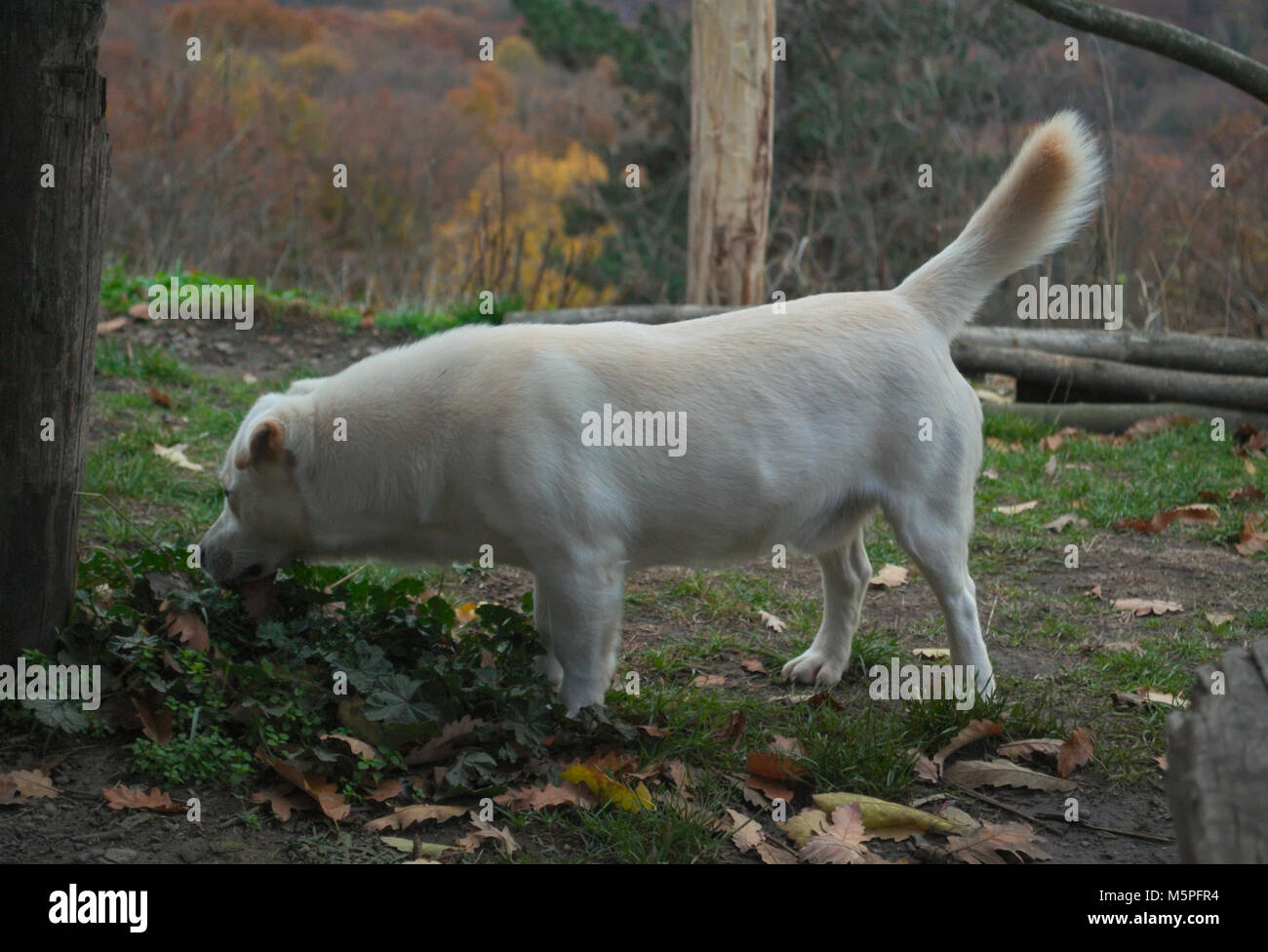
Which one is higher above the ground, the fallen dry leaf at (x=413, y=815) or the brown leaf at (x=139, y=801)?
the brown leaf at (x=139, y=801)

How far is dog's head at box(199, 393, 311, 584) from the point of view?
13.1ft

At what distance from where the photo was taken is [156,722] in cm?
350

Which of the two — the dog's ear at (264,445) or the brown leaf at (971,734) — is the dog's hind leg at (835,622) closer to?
the brown leaf at (971,734)

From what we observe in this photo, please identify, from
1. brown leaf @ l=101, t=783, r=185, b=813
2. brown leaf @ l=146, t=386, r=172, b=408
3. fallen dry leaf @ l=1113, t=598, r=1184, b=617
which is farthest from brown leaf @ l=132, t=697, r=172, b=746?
brown leaf @ l=146, t=386, r=172, b=408

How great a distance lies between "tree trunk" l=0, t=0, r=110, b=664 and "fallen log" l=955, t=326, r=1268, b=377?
21.0 ft

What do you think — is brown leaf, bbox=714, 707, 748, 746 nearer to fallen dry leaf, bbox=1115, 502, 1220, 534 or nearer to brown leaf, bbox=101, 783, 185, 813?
brown leaf, bbox=101, 783, 185, 813

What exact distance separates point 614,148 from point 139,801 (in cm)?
1939

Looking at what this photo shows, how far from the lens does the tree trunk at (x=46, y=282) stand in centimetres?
326

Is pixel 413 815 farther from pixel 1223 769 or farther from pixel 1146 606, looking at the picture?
pixel 1146 606

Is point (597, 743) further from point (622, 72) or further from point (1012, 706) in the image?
point (622, 72)

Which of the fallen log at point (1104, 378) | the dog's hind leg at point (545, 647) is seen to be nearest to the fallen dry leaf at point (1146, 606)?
the dog's hind leg at point (545, 647)

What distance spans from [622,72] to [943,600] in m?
18.5

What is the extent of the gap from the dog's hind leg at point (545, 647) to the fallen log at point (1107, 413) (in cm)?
512
